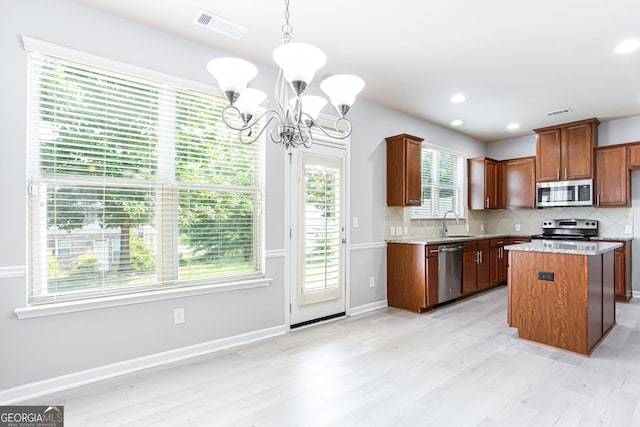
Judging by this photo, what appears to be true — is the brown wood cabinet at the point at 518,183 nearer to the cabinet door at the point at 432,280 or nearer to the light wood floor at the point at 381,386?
the cabinet door at the point at 432,280

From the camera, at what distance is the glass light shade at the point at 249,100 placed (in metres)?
2.04

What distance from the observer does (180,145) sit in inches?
117

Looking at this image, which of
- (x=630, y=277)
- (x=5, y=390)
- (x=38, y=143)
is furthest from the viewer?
(x=630, y=277)

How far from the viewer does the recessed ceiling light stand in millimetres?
2957

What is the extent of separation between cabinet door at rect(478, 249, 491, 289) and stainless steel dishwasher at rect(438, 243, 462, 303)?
26.6 inches

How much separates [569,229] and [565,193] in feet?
2.38

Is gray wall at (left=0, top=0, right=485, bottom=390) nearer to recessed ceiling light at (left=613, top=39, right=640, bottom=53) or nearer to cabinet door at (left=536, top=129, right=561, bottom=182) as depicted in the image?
recessed ceiling light at (left=613, top=39, right=640, bottom=53)

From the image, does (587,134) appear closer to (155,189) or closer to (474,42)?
(474,42)

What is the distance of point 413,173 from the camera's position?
4629 millimetres

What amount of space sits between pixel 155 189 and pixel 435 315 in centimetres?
348

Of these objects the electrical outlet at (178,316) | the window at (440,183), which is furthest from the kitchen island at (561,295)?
the electrical outlet at (178,316)

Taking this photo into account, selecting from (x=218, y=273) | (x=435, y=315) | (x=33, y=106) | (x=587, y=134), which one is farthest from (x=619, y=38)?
(x=33, y=106)

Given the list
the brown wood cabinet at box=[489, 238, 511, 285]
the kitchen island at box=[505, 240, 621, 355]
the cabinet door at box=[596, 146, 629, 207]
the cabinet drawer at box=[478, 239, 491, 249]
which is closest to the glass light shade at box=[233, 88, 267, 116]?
the kitchen island at box=[505, 240, 621, 355]

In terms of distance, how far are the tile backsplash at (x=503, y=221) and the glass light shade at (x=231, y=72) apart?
10.8ft
